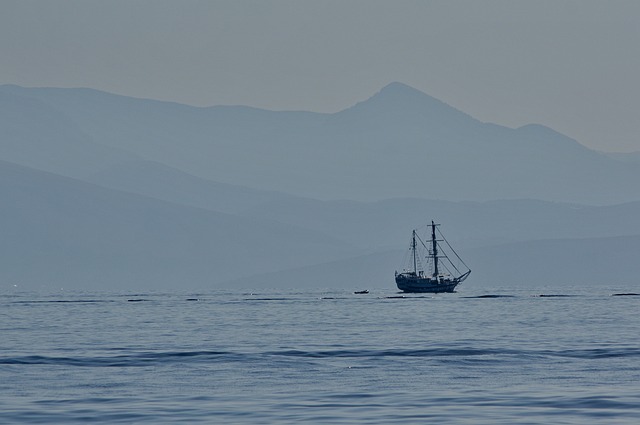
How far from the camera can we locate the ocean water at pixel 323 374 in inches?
2031

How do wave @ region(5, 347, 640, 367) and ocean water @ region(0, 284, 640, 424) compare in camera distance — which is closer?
ocean water @ region(0, 284, 640, 424)

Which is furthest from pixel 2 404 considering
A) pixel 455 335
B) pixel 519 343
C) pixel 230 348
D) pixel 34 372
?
pixel 455 335

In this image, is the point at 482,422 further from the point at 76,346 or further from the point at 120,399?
the point at 76,346

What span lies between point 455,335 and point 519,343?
40.0 feet

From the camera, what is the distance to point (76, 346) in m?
91.2

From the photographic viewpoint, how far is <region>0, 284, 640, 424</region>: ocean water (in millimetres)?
51594

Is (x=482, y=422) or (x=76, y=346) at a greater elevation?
(x=76, y=346)

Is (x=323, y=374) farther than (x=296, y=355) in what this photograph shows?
No

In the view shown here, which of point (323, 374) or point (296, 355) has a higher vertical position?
point (296, 355)

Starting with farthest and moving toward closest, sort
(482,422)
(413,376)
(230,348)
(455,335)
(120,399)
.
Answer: (455,335)
(230,348)
(413,376)
(120,399)
(482,422)

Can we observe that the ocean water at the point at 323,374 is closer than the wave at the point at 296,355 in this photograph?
Yes

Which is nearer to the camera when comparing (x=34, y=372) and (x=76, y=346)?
(x=34, y=372)

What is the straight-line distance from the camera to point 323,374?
226ft

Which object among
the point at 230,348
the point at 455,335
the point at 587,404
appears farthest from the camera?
the point at 455,335
